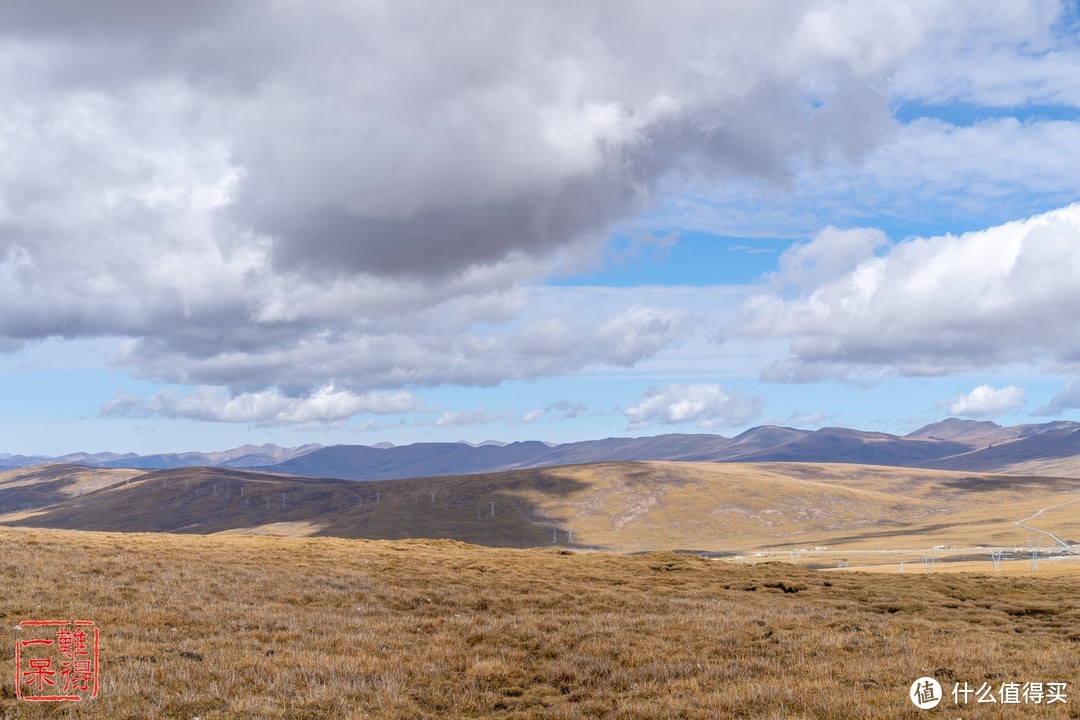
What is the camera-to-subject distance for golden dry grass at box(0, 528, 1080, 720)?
15.7 metres

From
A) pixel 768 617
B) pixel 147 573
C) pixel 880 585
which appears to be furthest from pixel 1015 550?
pixel 147 573

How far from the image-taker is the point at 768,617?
90.0 ft

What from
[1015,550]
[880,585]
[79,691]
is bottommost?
[1015,550]

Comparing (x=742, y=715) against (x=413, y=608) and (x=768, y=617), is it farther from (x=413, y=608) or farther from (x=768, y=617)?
(x=413, y=608)

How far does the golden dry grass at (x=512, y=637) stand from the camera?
1571cm

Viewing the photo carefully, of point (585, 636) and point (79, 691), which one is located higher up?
point (79, 691)

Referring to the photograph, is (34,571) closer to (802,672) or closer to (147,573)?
(147,573)

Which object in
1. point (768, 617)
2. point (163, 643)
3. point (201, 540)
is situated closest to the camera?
point (163, 643)

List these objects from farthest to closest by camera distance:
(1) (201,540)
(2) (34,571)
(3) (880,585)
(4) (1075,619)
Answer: (1) (201,540)
(3) (880,585)
(2) (34,571)
(4) (1075,619)

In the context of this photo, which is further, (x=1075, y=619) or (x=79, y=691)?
(x=1075, y=619)

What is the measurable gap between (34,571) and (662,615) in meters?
28.2

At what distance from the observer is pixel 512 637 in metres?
23.2

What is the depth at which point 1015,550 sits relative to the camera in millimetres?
157250

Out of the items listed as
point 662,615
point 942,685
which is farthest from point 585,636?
point 942,685
